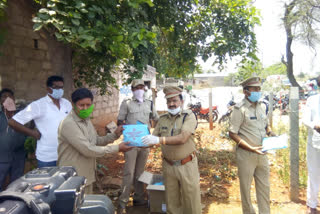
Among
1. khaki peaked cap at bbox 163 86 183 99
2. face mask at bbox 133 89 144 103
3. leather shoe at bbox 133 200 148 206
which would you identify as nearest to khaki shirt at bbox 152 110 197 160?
khaki peaked cap at bbox 163 86 183 99

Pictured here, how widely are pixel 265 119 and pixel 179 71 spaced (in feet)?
11.9

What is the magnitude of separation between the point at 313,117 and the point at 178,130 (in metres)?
1.82

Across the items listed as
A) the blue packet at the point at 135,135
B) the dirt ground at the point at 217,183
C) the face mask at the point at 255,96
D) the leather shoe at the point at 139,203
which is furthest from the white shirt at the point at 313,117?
the leather shoe at the point at 139,203

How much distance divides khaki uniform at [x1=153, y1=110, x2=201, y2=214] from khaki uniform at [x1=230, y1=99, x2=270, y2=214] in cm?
64

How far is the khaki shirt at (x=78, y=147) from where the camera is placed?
2076mm

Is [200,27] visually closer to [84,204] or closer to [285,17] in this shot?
[84,204]

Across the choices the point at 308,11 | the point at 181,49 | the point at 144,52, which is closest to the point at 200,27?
the point at 181,49

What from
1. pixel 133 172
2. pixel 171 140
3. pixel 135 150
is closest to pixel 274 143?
pixel 171 140

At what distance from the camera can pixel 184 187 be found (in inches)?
103

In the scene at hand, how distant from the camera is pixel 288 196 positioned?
12.6 ft

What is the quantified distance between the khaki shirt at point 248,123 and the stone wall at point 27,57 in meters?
3.00

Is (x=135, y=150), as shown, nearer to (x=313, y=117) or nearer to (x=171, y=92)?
(x=171, y=92)

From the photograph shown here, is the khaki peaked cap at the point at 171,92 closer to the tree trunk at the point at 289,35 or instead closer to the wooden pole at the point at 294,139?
the wooden pole at the point at 294,139

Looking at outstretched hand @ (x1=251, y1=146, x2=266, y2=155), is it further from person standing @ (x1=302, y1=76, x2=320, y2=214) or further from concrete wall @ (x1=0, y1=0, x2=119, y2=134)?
concrete wall @ (x1=0, y1=0, x2=119, y2=134)
